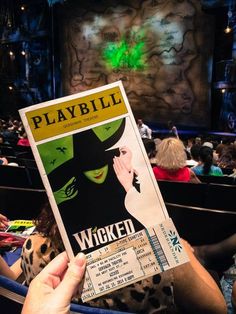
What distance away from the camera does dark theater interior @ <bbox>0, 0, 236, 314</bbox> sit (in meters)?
0.62

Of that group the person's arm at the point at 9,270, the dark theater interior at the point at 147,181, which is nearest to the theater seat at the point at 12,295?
the dark theater interior at the point at 147,181

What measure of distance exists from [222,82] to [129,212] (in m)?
11.0

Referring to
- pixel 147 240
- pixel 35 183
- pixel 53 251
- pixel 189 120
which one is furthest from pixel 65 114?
pixel 189 120

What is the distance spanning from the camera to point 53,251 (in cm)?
119

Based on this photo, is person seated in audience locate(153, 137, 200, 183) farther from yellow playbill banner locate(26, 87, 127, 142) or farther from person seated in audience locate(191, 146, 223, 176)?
yellow playbill banner locate(26, 87, 127, 142)

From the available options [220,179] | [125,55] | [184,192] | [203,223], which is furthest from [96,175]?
[125,55]

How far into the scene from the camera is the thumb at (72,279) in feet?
1.84

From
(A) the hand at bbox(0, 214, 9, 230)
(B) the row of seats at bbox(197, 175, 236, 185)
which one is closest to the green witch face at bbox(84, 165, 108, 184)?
(A) the hand at bbox(0, 214, 9, 230)

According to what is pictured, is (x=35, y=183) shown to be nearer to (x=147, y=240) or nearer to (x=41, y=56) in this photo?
(x=147, y=240)

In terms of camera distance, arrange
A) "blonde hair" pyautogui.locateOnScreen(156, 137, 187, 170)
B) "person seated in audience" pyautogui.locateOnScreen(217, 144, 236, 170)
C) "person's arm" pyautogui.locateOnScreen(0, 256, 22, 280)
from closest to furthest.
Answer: "person's arm" pyautogui.locateOnScreen(0, 256, 22, 280)
"blonde hair" pyautogui.locateOnScreen(156, 137, 187, 170)
"person seated in audience" pyautogui.locateOnScreen(217, 144, 236, 170)

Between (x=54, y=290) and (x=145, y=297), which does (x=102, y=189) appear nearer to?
(x=54, y=290)

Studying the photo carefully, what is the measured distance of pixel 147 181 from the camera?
2.13 ft

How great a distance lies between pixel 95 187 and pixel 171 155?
2484mm

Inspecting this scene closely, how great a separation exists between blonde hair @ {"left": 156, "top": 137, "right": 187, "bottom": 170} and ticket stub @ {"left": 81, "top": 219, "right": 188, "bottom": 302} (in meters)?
2.43
